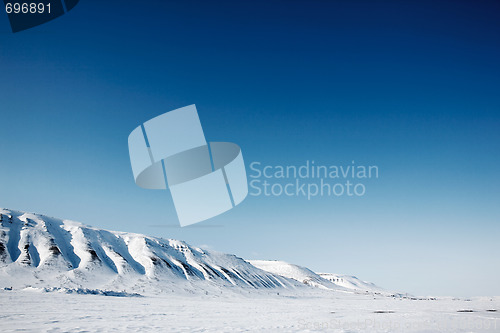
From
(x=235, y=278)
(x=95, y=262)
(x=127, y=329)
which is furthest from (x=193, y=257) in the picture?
(x=127, y=329)

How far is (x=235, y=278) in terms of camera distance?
409 ft

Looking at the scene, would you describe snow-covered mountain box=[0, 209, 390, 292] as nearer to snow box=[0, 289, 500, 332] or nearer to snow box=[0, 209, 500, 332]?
snow box=[0, 209, 500, 332]

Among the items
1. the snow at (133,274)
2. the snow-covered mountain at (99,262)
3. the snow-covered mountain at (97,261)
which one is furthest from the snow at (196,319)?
the snow-covered mountain at (99,262)

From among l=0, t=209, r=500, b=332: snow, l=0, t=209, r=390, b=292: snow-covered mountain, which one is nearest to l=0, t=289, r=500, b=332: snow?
l=0, t=209, r=500, b=332: snow

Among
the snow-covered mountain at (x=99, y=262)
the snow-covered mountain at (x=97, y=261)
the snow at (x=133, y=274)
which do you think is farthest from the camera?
the snow-covered mountain at (x=97, y=261)

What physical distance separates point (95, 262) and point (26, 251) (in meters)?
17.2

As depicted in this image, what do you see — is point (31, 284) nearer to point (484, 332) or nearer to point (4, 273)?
point (4, 273)

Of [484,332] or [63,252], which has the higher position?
[63,252]

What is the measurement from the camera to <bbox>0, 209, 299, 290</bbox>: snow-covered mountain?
75.7m

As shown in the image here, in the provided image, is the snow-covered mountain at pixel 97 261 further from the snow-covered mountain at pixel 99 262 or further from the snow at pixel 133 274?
the snow at pixel 133 274

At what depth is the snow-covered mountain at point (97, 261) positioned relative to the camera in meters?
75.7

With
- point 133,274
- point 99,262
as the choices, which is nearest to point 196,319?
point 133,274

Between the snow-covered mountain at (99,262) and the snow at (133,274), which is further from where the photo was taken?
the snow-covered mountain at (99,262)

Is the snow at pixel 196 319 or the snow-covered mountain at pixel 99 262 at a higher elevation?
the snow-covered mountain at pixel 99 262
